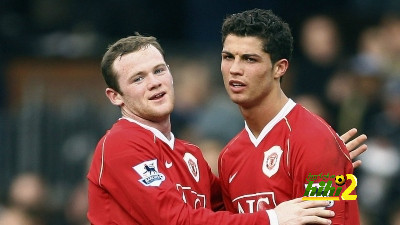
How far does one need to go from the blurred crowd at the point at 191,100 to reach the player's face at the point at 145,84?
3202mm

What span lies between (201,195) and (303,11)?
659 centimetres

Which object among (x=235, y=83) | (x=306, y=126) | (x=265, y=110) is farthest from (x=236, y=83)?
(x=306, y=126)

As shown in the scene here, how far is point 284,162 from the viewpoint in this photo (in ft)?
23.1

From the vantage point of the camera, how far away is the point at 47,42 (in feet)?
45.0

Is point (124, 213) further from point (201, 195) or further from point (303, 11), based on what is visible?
point (303, 11)

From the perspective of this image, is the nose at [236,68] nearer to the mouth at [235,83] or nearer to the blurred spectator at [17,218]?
the mouth at [235,83]

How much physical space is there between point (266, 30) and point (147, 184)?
1.30 metres

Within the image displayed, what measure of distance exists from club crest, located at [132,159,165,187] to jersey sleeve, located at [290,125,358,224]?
2.84ft

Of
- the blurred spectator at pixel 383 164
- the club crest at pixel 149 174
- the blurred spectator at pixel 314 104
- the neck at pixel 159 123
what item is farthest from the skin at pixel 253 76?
the blurred spectator at pixel 383 164

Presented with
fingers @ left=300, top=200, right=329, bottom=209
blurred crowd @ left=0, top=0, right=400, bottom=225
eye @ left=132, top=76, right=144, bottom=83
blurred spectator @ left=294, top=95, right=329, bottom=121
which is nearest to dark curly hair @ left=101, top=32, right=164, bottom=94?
eye @ left=132, top=76, right=144, bottom=83

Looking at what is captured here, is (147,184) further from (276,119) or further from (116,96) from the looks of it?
(276,119)

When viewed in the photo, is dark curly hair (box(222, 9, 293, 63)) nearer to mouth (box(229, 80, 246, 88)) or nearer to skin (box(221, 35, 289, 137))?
skin (box(221, 35, 289, 137))

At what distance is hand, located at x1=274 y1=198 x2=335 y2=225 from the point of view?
22.0ft

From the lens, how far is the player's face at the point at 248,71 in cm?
717
